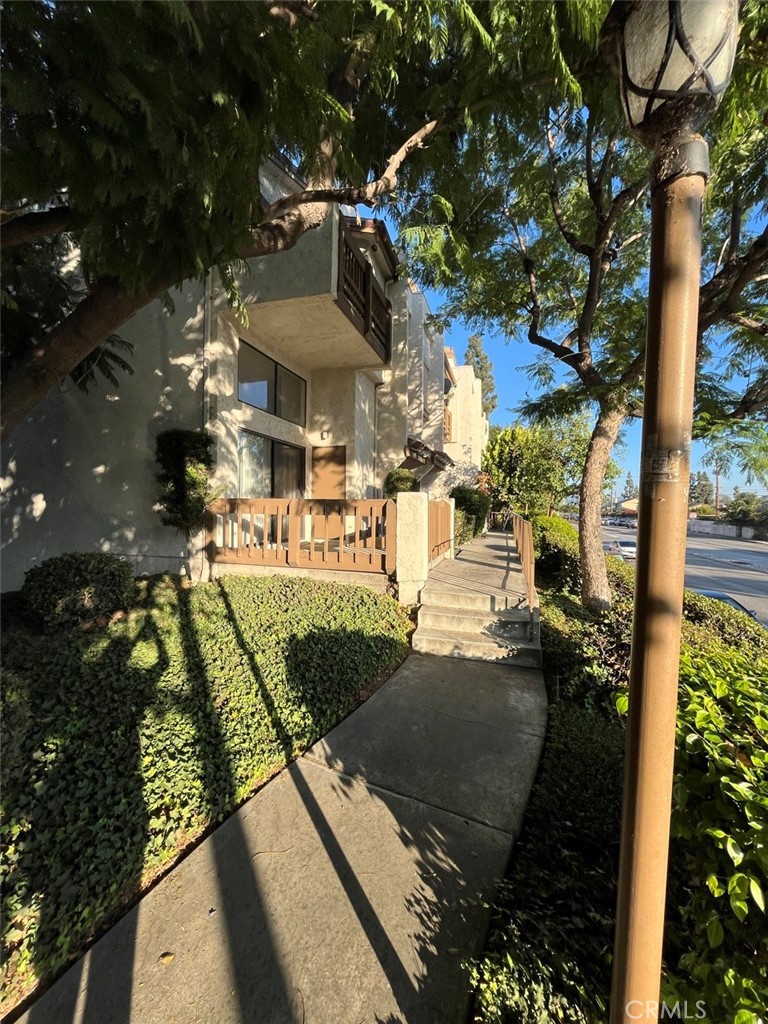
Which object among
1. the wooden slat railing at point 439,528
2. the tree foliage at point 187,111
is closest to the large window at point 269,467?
the wooden slat railing at point 439,528

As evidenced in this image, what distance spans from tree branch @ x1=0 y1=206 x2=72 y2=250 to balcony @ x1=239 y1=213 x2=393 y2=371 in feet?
15.2

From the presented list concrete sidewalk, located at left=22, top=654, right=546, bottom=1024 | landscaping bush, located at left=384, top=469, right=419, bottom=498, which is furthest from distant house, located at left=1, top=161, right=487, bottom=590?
concrete sidewalk, located at left=22, top=654, right=546, bottom=1024

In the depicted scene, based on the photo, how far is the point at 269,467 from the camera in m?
9.15

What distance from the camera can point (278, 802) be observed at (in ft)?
9.02

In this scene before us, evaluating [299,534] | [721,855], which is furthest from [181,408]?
[721,855]

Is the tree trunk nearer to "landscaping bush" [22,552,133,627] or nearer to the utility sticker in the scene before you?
the utility sticker

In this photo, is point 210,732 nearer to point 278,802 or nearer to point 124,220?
point 278,802

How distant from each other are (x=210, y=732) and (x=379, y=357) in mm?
9088

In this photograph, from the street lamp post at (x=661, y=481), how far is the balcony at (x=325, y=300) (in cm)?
686

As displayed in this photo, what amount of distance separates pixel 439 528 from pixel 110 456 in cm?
681

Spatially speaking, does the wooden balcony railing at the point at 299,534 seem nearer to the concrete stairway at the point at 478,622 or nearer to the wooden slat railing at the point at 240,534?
the wooden slat railing at the point at 240,534

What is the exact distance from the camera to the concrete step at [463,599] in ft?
19.4

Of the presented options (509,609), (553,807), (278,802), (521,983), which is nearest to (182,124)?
(278,802)

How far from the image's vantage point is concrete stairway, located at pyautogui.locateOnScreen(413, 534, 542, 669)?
17.3 feet
